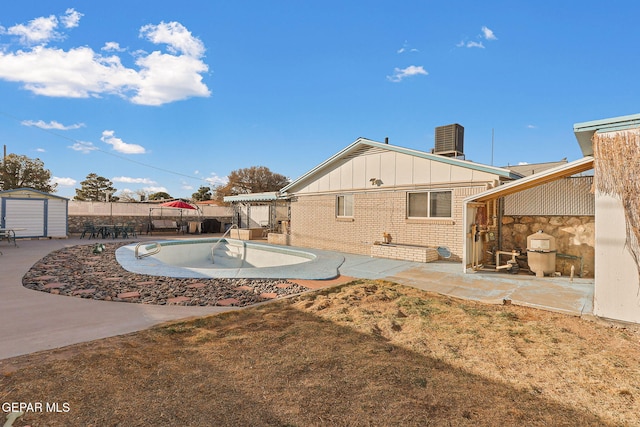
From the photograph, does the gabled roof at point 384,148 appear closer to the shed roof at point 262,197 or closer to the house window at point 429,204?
the house window at point 429,204

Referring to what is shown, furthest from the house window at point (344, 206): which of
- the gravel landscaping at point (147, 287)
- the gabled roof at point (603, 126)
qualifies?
the gabled roof at point (603, 126)

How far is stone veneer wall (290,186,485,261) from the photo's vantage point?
9.97m

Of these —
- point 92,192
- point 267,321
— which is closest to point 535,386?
point 267,321

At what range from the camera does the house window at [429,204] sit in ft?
33.4

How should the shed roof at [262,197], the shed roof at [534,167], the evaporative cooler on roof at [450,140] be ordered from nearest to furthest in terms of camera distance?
the evaporative cooler on roof at [450,140] → the shed roof at [534,167] → the shed roof at [262,197]

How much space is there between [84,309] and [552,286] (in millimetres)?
9087

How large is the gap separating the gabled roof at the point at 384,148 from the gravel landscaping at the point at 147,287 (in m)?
6.34

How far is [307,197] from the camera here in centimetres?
Answer: 1473

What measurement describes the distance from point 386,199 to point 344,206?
84.6 inches

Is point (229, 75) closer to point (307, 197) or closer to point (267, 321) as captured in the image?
point (307, 197)

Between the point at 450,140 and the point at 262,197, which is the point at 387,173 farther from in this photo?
the point at 262,197

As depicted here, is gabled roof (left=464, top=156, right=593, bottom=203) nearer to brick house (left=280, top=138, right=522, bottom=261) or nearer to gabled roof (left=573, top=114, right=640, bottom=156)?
gabled roof (left=573, top=114, right=640, bottom=156)

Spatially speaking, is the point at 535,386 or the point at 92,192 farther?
the point at 92,192

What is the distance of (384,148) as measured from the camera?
11.7 meters
